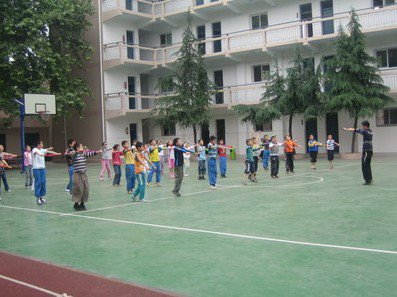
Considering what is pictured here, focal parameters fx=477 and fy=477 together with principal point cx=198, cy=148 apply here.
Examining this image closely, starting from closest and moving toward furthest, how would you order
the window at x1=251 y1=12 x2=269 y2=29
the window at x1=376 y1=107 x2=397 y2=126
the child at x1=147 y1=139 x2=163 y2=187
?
the child at x1=147 y1=139 x2=163 y2=187 → the window at x1=376 y1=107 x2=397 y2=126 → the window at x1=251 y1=12 x2=269 y2=29

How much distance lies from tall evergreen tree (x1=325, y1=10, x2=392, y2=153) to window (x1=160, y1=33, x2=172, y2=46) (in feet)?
51.2

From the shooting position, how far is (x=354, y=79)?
2758cm

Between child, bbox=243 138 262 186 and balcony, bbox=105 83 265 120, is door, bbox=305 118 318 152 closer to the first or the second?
balcony, bbox=105 83 265 120

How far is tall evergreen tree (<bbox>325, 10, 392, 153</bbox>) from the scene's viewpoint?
2670 cm

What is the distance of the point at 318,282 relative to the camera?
563cm

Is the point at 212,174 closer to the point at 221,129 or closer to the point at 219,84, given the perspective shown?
the point at 221,129

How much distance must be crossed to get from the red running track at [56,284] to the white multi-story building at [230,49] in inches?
993

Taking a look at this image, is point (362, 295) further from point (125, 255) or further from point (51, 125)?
point (51, 125)

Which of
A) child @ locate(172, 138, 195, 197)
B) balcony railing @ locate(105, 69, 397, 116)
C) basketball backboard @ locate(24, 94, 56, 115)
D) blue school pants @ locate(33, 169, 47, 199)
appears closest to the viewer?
blue school pants @ locate(33, 169, 47, 199)

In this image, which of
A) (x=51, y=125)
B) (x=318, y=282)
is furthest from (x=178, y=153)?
(x=51, y=125)

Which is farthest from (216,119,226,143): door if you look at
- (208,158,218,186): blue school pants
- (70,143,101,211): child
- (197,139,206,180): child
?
(70,143,101,211): child

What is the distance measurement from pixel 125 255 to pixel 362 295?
11.7ft

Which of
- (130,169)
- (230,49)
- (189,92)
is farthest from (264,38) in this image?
(130,169)

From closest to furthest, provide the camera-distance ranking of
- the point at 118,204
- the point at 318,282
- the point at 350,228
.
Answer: the point at 318,282, the point at 350,228, the point at 118,204
